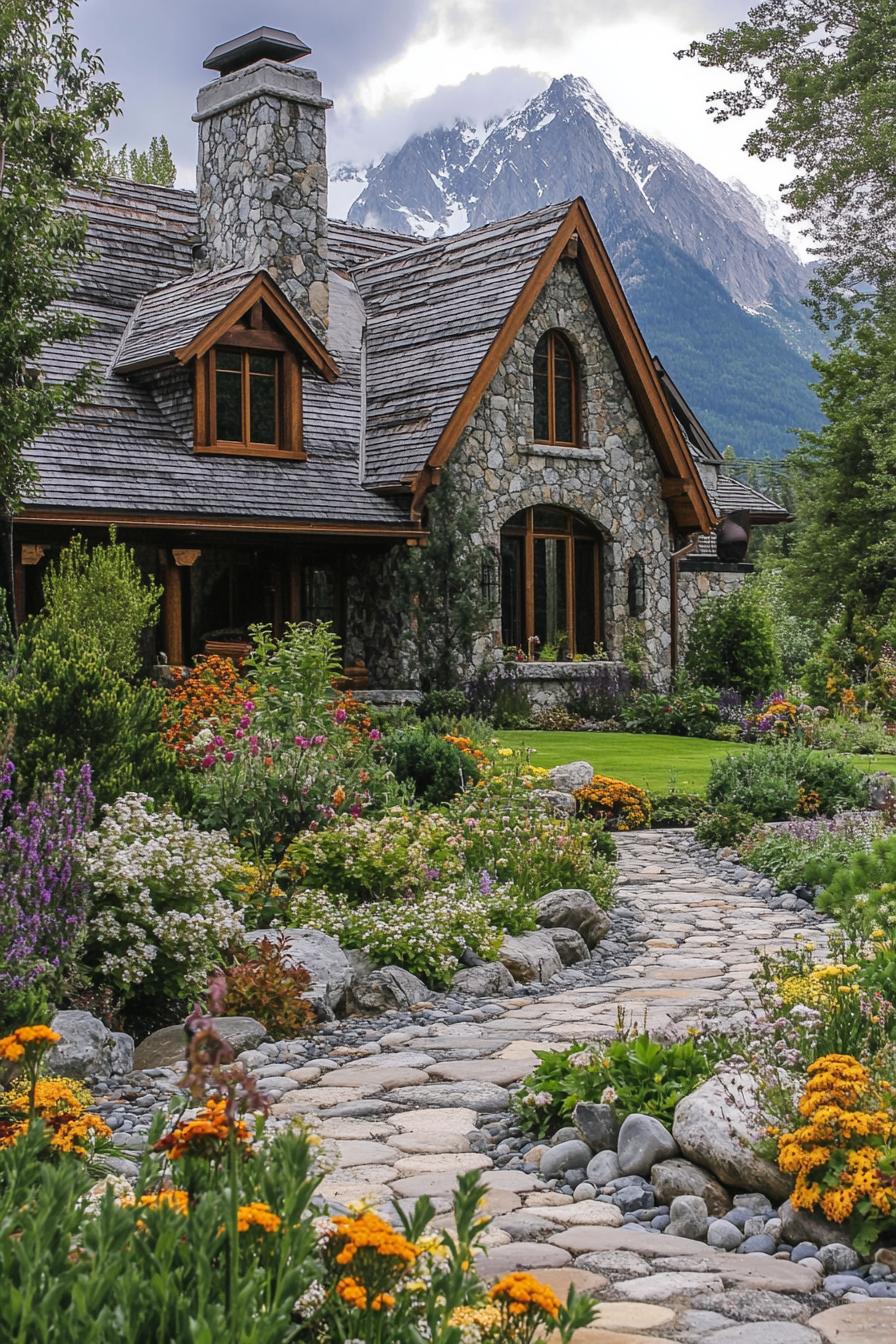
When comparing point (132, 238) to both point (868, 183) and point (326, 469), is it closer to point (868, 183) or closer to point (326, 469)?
point (326, 469)

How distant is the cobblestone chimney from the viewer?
21.3 metres

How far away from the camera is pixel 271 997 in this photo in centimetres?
648

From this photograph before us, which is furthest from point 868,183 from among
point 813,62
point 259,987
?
point 259,987

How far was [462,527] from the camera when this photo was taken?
67.3 ft

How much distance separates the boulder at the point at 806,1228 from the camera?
4.16 meters

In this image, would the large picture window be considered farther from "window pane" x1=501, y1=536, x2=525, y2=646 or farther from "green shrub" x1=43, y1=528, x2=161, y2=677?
"green shrub" x1=43, y1=528, x2=161, y2=677

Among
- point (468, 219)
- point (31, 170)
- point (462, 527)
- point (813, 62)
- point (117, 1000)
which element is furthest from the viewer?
point (468, 219)

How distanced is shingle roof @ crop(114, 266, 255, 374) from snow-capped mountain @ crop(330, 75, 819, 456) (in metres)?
95.5

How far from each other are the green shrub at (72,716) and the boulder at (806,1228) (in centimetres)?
418

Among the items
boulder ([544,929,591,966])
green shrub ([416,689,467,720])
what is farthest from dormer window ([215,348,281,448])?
boulder ([544,929,591,966])

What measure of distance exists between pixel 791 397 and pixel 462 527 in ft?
383

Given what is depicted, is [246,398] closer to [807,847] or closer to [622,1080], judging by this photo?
[807,847]

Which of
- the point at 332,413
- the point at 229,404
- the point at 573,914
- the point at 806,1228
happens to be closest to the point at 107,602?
the point at 229,404

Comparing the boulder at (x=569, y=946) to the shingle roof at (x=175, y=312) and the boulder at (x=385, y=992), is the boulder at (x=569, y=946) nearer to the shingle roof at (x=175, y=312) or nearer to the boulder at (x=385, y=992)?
the boulder at (x=385, y=992)
